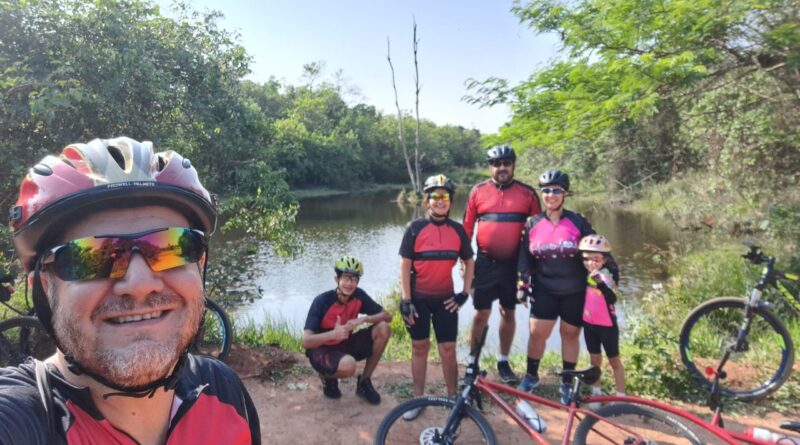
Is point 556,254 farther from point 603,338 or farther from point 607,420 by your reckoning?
point 607,420

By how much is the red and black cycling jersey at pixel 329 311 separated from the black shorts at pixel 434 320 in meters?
0.67

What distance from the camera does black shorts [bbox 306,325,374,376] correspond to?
4.34 metres

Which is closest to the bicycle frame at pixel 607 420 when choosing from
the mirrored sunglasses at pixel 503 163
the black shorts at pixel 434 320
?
the black shorts at pixel 434 320

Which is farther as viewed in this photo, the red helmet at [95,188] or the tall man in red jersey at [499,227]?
the tall man in red jersey at [499,227]

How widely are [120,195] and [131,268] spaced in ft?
0.66

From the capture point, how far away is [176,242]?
1.21 m

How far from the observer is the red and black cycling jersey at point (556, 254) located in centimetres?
405

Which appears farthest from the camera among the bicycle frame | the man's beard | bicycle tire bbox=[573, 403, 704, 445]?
bicycle tire bbox=[573, 403, 704, 445]

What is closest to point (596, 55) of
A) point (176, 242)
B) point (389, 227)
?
point (176, 242)

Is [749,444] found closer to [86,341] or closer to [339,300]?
[339,300]

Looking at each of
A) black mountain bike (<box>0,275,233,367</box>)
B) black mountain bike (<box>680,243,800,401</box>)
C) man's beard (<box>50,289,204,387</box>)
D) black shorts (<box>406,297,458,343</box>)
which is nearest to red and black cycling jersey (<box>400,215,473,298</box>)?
black shorts (<box>406,297,458,343</box>)

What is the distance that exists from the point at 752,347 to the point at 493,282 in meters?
3.48

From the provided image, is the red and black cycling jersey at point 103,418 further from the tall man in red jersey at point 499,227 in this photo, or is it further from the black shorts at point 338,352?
the tall man in red jersey at point 499,227

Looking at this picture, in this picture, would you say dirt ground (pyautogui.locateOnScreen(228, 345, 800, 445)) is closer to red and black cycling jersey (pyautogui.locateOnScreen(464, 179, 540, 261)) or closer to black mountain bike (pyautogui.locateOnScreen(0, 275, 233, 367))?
black mountain bike (pyautogui.locateOnScreen(0, 275, 233, 367))
